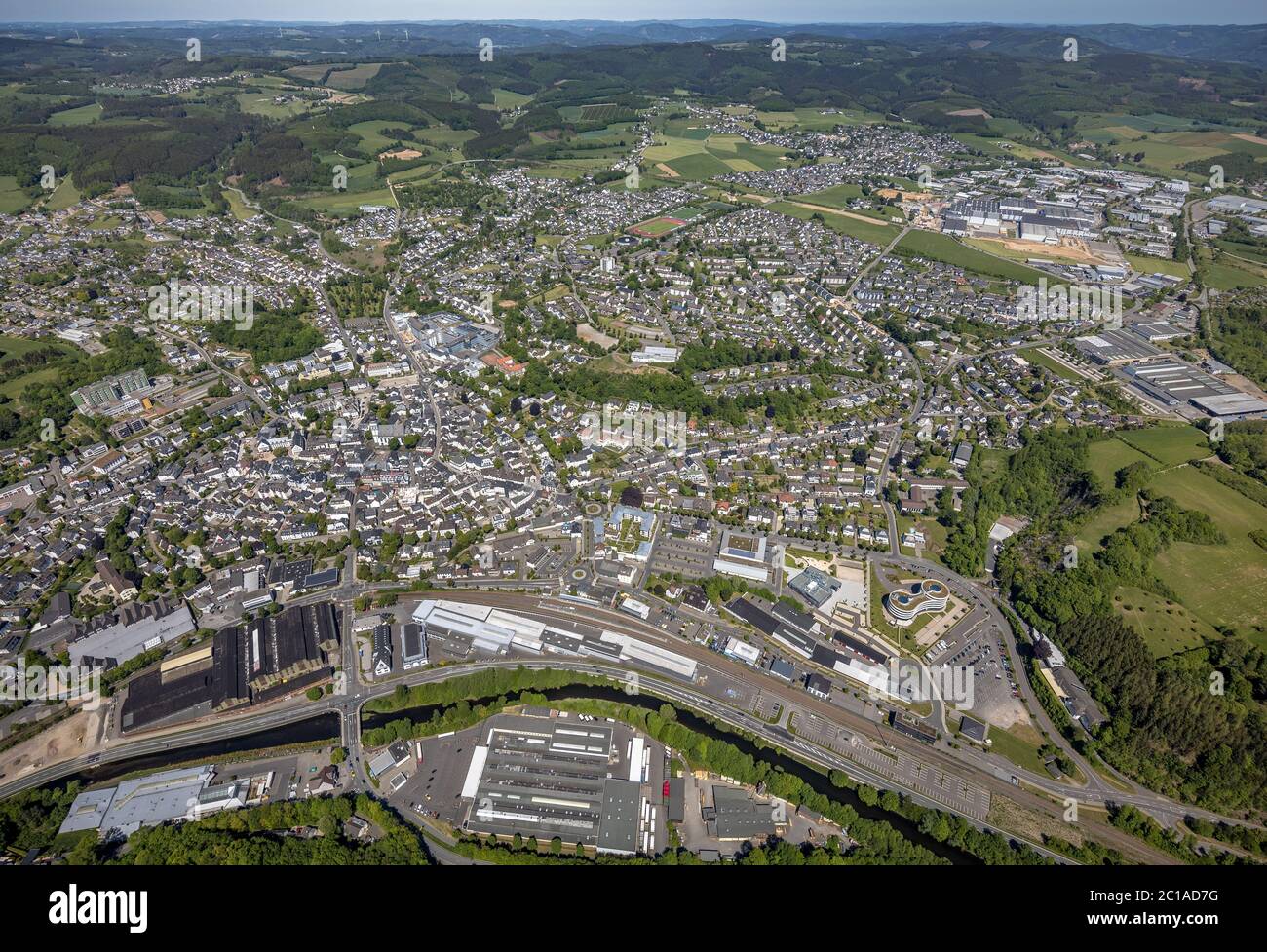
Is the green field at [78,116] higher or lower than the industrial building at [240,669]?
higher

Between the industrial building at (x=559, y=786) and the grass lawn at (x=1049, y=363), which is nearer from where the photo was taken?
the industrial building at (x=559, y=786)

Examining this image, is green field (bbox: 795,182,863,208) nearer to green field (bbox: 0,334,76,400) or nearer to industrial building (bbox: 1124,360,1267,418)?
industrial building (bbox: 1124,360,1267,418)

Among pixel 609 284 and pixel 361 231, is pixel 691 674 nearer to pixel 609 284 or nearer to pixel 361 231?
pixel 609 284

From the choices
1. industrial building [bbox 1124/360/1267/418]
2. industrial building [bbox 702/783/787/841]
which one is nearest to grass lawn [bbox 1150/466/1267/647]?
industrial building [bbox 1124/360/1267/418]

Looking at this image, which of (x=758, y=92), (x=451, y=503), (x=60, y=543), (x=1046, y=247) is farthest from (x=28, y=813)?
(x=758, y=92)

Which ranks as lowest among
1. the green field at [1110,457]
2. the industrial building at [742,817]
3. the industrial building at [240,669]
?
the industrial building at [742,817]

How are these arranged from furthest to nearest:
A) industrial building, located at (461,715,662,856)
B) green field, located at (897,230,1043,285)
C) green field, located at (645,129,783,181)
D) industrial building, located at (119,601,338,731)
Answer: green field, located at (645,129,783,181), green field, located at (897,230,1043,285), industrial building, located at (119,601,338,731), industrial building, located at (461,715,662,856)

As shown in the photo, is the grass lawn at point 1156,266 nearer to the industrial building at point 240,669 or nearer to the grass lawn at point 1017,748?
the grass lawn at point 1017,748

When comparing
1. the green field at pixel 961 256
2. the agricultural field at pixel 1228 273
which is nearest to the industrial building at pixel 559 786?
the green field at pixel 961 256
